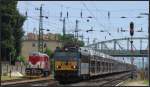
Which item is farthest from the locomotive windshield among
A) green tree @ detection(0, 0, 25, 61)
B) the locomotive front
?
green tree @ detection(0, 0, 25, 61)

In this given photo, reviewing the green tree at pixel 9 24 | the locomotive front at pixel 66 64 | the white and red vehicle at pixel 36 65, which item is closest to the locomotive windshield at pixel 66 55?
the locomotive front at pixel 66 64

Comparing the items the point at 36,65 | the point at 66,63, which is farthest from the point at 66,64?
the point at 36,65

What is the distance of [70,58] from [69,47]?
1425 mm

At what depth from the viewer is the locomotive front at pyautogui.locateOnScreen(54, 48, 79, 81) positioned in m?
42.5

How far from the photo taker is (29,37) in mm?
150875

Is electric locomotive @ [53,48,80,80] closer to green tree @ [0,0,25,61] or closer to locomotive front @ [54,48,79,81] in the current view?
locomotive front @ [54,48,79,81]

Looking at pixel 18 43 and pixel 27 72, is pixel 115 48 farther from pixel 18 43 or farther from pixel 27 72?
pixel 27 72

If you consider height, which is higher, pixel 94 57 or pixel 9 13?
pixel 9 13

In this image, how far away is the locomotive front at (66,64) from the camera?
140 ft

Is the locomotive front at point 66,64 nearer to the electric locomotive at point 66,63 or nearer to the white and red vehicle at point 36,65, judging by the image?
the electric locomotive at point 66,63

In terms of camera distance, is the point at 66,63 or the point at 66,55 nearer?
the point at 66,63

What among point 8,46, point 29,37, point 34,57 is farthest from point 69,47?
point 29,37

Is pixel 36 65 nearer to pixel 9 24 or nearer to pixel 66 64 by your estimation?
pixel 66 64

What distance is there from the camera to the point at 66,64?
42875 mm
